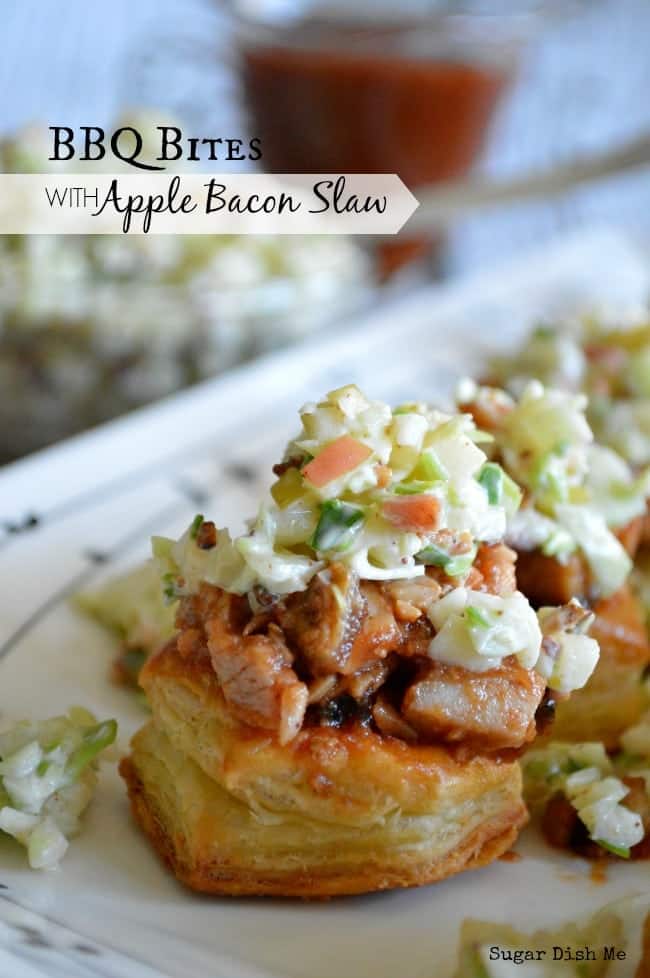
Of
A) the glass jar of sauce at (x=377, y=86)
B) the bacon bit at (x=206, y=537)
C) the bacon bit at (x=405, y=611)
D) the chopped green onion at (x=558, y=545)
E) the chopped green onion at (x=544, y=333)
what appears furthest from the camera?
the glass jar of sauce at (x=377, y=86)

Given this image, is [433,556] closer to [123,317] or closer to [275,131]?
[123,317]

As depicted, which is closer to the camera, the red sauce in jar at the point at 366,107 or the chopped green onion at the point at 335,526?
the chopped green onion at the point at 335,526

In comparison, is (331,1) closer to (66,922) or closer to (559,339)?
(559,339)

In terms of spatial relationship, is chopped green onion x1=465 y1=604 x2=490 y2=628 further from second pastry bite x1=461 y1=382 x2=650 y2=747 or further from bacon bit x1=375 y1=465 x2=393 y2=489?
second pastry bite x1=461 y1=382 x2=650 y2=747

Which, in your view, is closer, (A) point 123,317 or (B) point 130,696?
(B) point 130,696

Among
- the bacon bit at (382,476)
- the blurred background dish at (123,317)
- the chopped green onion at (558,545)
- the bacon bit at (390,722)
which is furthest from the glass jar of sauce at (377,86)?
the bacon bit at (390,722)


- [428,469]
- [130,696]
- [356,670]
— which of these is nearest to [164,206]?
[130,696]

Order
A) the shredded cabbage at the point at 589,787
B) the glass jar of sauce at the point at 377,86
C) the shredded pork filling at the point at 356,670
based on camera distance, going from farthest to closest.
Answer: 1. the glass jar of sauce at the point at 377,86
2. the shredded cabbage at the point at 589,787
3. the shredded pork filling at the point at 356,670

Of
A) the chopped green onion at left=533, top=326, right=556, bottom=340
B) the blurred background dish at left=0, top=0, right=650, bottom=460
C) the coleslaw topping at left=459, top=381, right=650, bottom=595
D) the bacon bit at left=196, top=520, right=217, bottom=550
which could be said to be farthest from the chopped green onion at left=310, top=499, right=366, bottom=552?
the blurred background dish at left=0, top=0, right=650, bottom=460

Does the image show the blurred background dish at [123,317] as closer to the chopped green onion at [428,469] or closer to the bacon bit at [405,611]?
the chopped green onion at [428,469]
